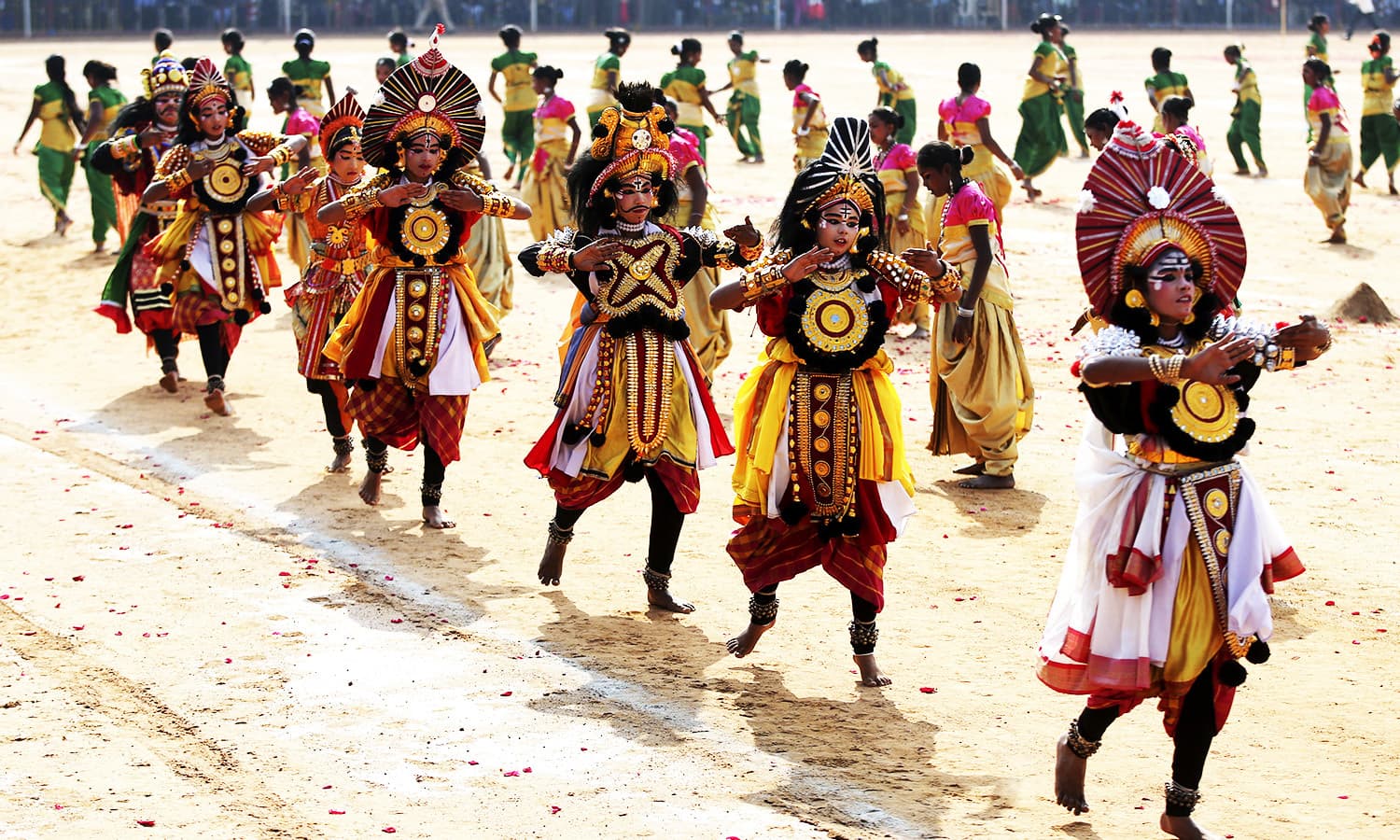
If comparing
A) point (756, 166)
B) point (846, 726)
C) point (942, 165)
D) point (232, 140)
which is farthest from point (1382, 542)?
point (756, 166)

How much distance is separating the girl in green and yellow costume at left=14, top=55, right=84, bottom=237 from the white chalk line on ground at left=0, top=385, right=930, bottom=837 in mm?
8001

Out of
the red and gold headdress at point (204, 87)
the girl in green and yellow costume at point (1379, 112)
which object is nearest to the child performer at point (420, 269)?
the red and gold headdress at point (204, 87)

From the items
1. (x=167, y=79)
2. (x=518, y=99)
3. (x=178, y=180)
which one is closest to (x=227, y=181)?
(x=178, y=180)

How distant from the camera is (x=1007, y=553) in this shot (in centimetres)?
900

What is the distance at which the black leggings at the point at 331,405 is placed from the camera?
10438 millimetres

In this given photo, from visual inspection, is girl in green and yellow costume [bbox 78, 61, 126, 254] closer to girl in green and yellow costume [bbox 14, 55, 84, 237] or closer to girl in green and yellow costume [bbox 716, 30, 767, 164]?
girl in green and yellow costume [bbox 14, 55, 84, 237]

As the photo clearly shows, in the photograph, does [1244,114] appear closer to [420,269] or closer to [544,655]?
[420,269]

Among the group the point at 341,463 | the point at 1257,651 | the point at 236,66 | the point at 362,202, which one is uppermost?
the point at 236,66

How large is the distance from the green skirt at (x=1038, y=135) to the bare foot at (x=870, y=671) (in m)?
15.2

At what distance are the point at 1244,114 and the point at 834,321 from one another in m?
16.4

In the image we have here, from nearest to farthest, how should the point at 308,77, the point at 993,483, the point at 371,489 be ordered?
the point at 371,489 < the point at 993,483 < the point at 308,77

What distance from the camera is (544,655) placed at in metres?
7.45

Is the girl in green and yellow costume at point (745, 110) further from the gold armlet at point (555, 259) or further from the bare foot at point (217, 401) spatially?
the gold armlet at point (555, 259)

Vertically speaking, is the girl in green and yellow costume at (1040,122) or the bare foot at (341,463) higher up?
the girl in green and yellow costume at (1040,122)
